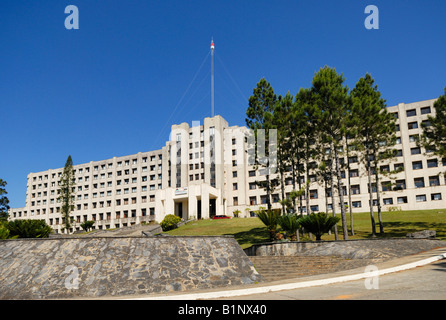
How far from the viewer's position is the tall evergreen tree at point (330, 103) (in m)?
25.3

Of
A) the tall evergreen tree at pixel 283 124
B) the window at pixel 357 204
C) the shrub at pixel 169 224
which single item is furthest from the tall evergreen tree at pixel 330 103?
the window at pixel 357 204

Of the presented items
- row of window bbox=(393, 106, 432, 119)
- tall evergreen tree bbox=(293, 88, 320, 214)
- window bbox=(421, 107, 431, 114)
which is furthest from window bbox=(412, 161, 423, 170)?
tall evergreen tree bbox=(293, 88, 320, 214)

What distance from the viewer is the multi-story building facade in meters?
52.7

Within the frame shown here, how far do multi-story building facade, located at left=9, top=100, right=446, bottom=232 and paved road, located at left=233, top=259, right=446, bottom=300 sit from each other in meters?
27.7

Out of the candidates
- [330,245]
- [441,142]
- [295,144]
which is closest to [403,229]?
[441,142]

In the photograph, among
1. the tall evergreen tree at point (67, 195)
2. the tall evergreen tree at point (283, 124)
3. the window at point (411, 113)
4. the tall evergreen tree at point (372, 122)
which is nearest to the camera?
the tall evergreen tree at point (372, 122)

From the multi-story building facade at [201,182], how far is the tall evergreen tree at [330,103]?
11.3 metres

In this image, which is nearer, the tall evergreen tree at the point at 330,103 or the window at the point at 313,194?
the tall evergreen tree at the point at 330,103

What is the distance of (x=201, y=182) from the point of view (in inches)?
2611

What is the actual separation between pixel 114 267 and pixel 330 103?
20799 mm

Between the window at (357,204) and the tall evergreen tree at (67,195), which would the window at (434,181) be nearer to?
the window at (357,204)

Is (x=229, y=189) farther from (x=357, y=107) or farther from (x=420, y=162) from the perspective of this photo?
(x=357, y=107)

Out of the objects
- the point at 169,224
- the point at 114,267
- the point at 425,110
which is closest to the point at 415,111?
the point at 425,110
